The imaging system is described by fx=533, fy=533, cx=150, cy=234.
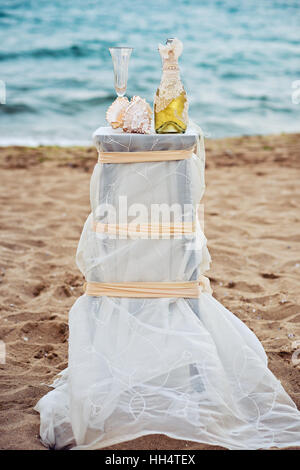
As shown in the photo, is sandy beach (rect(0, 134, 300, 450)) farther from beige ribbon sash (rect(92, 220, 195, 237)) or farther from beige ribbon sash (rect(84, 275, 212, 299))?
beige ribbon sash (rect(92, 220, 195, 237))

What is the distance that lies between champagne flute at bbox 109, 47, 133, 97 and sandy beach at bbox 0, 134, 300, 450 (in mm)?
1258

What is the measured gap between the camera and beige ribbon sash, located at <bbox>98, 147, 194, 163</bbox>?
1849 mm

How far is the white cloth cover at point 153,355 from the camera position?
180cm

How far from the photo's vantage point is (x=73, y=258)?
3684mm

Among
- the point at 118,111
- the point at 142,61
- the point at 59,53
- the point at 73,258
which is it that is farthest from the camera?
the point at 59,53

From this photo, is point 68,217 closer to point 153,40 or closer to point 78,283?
point 78,283

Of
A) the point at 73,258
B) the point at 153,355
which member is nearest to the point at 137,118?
the point at 153,355

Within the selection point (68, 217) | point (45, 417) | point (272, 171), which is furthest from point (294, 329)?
point (272, 171)

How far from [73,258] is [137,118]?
196 cm

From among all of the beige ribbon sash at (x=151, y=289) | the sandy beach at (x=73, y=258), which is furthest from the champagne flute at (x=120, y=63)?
the sandy beach at (x=73, y=258)

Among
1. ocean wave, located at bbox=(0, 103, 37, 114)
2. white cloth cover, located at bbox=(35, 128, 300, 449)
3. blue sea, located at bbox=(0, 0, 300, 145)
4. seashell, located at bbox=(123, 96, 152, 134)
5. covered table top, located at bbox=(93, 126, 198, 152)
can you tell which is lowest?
white cloth cover, located at bbox=(35, 128, 300, 449)

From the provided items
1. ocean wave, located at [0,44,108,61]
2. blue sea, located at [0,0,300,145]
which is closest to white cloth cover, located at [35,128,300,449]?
blue sea, located at [0,0,300,145]

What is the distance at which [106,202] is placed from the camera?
1910 mm

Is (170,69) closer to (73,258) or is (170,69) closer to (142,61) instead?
(73,258)
